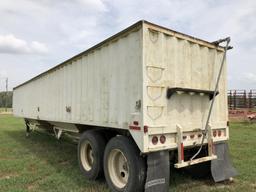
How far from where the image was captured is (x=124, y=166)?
5129 mm

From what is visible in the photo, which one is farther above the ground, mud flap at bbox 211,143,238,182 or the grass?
mud flap at bbox 211,143,238,182

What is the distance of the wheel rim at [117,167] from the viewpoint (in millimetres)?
5117

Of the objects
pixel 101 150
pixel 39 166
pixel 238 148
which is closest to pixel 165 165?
pixel 101 150

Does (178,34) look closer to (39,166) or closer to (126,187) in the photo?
(126,187)

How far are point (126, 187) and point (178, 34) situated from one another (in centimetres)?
286

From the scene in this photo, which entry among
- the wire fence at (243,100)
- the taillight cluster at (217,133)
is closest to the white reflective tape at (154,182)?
the taillight cluster at (217,133)

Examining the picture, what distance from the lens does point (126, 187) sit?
4672 millimetres

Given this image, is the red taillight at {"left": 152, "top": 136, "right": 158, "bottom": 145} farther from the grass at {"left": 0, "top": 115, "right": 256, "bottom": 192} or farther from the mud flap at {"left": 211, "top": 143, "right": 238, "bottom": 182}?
the mud flap at {"left": 211, "top": 143, "right": 238, "bottom": 182}

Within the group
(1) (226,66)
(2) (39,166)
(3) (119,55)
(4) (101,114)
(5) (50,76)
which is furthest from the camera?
(5) (50,76)

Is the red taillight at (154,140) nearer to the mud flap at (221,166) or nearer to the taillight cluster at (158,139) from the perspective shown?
the taillight cluster at (158,139)

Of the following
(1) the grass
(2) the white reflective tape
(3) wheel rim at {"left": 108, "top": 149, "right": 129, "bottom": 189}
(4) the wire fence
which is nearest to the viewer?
(2) the white reflective tape

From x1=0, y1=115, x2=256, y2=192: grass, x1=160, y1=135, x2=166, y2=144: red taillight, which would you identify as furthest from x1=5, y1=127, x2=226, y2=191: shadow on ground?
x1=160, y1=135, x2=166, y2=144: red taillight

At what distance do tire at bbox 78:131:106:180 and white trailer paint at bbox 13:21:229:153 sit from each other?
36 cm

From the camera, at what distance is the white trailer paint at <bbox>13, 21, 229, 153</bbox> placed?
450 cm
